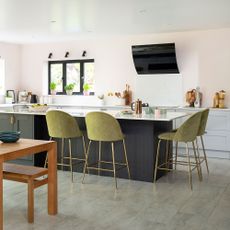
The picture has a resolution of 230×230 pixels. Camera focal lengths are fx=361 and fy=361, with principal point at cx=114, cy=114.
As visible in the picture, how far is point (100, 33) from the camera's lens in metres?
7.04

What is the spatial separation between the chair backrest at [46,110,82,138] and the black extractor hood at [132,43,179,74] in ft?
9.60

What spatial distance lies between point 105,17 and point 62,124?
1.93m

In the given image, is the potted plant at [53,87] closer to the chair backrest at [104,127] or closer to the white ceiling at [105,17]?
the white ceiling at [105,17]

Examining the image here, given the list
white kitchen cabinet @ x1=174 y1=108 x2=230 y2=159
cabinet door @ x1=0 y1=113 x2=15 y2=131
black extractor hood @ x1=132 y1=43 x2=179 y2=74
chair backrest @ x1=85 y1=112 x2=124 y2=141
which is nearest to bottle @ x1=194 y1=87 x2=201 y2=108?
white kitchen cabinet @ x1=174 y1=108 x2=230 y2=159

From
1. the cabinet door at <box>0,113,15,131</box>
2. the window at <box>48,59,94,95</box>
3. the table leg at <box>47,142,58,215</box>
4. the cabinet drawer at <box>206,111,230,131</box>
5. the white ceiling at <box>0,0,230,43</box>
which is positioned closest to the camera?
the table leg at <box>47,142,58,215</box>

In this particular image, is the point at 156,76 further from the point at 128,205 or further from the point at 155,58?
the point at 128,205

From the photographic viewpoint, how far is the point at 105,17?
551 centimetres

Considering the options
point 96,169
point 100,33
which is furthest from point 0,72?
point 96,169

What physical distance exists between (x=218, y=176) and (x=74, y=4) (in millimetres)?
3023

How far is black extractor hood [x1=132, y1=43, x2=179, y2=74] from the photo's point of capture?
22.4ft

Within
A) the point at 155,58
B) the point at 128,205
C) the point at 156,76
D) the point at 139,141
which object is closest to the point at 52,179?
the point at 128,205

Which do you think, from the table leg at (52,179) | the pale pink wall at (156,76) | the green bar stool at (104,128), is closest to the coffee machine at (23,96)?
the pale pink wall at (156,76)

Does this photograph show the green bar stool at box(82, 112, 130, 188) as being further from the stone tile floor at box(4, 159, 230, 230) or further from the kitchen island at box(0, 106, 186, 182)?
the stone tile floor at box(4, 159, 230, 230)

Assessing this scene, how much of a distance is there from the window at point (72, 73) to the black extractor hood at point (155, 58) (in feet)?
4.51
